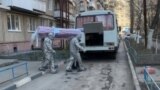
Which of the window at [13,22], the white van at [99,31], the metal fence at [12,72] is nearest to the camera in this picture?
the metal fence at [12,72]

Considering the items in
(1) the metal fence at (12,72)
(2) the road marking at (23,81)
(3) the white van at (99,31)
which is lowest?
(2) the road marking at (23,81)

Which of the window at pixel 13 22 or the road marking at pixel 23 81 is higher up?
the window at pixel 13 22

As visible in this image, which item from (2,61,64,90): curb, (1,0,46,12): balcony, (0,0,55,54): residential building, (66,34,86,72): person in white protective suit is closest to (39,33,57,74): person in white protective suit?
(2,61,64,90): curb

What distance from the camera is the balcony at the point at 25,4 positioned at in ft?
79.2

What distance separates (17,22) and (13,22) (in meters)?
0.69

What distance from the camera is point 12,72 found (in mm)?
10891

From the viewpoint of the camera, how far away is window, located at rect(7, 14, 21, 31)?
25480 mm

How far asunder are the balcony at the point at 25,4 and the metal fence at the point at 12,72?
12.7m

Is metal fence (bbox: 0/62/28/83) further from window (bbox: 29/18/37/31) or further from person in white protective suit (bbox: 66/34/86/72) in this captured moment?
window (bbox: 29/18/37/31)

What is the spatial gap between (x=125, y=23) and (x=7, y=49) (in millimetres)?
87500

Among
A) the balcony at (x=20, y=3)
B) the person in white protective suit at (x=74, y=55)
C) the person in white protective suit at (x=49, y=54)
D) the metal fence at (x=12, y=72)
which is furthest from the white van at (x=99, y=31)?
the balcony at (x=20, y=3)

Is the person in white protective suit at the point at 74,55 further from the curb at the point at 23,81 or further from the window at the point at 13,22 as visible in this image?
the window at the point at 13,22

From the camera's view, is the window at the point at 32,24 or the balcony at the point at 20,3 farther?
the window at the point at 32,24

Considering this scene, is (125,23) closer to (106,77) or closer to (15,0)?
(15,0)
